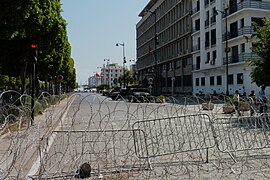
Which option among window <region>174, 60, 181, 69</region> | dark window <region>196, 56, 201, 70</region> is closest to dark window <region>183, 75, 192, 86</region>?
window <region>174, 60, 181, 69</region>

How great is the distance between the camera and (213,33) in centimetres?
5544

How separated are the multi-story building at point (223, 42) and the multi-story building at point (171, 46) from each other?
450 cm

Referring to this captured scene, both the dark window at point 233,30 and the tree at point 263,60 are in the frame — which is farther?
the dark window at point 233,30

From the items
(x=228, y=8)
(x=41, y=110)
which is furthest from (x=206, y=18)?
(x=41, y=110)

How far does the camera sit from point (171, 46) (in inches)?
3063

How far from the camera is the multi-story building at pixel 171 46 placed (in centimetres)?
6756

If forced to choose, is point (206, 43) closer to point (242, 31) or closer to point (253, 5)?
point (242, 31)

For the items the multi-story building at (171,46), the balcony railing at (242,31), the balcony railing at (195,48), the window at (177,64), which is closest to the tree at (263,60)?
the balcony railing at (242,31)

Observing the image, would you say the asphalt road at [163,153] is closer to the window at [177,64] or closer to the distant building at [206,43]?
the distant building at [206,43]

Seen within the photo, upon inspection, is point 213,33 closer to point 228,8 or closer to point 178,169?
point 228,8

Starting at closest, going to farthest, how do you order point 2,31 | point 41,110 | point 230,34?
point 2,31, point 41,110, point 230,34

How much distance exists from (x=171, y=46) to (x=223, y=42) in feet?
86.0

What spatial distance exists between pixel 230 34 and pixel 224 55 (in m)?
3.33

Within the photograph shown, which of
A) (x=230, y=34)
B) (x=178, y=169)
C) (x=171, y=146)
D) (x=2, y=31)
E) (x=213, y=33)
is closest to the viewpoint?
(x=178, y=169)
